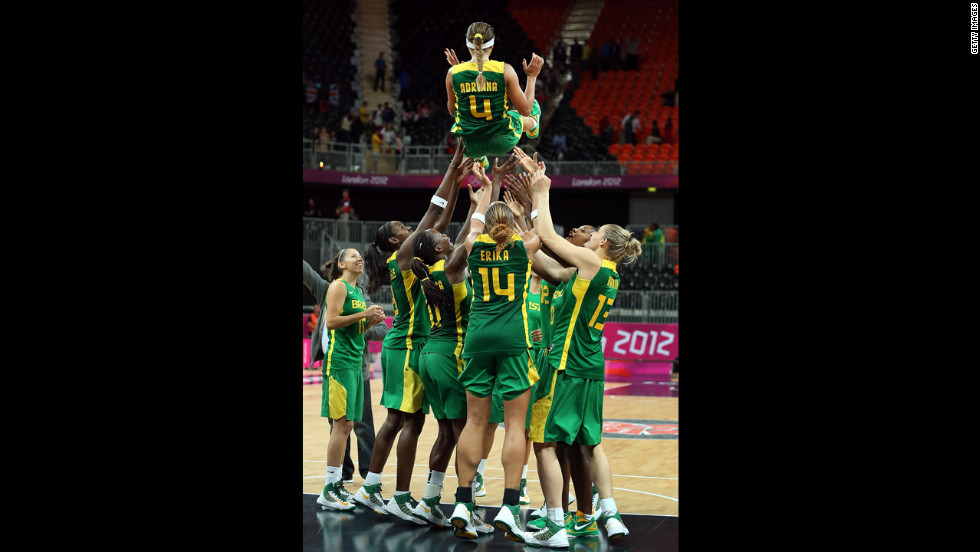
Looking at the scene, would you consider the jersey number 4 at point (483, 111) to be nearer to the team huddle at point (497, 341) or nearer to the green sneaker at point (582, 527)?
the team huddle at point (497, 341)

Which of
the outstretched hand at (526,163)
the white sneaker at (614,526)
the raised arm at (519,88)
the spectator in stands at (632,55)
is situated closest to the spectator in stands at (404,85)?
the spectator in stands at (632,55)

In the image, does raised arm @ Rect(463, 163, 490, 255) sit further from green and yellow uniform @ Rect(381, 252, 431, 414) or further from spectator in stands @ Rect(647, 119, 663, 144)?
spectator in stands @ Rect(647, 119, 663, 144)

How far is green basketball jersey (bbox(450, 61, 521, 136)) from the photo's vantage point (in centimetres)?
548

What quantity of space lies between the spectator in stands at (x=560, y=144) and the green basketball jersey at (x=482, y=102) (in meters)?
16.6

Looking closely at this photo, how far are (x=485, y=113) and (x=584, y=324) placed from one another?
4.74ft

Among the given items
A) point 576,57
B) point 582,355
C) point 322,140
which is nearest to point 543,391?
point 582,355

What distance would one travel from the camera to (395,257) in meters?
6.25

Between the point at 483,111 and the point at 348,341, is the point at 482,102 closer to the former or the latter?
the point at 483,111

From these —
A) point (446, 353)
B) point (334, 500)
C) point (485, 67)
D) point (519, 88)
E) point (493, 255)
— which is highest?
point (485, 67)

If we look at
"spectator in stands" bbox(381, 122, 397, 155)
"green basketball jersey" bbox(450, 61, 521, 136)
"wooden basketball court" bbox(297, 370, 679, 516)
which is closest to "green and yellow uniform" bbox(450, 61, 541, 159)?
"green basketball jersey" bbox(450, 61, 521, 136)

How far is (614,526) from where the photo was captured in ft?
18.0

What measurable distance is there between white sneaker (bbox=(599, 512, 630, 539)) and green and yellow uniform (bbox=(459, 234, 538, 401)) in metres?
0.96
